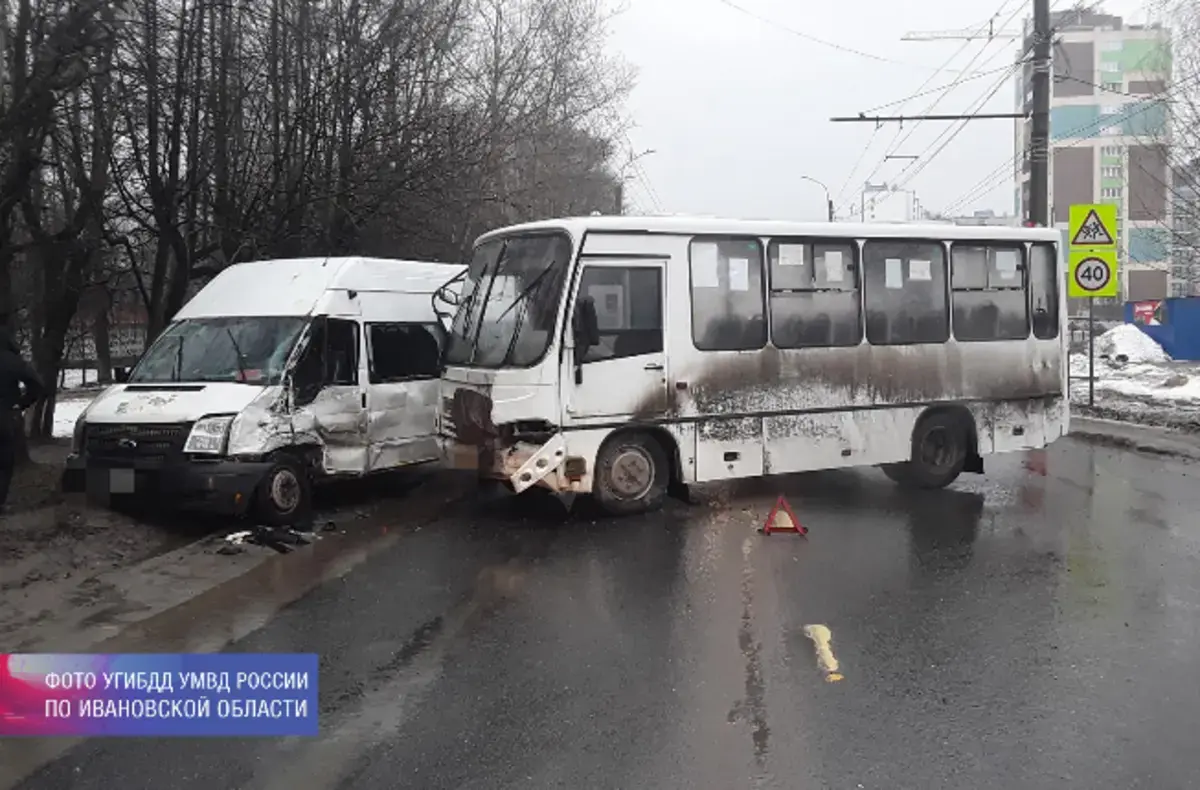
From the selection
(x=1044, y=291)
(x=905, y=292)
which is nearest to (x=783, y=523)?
(x=905, y=292)

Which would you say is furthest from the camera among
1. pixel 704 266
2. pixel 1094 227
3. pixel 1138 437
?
pixel 1094 227

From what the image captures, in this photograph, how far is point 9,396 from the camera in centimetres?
908

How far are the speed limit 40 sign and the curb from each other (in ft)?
8.13

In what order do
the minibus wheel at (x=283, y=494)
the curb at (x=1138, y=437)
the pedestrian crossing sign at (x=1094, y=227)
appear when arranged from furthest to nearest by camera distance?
the pedestrian crossing sign at (x=1094, y=227)
the curb at (x=1138, y=437)
the minibus wheel at (x=283, y=494)

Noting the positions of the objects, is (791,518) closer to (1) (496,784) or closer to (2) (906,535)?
(2) (906,535)

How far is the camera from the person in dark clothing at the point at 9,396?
901 cm

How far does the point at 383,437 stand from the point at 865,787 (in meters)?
7.98

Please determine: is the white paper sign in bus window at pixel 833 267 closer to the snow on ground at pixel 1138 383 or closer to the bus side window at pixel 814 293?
the bus side window at pixel 814 293

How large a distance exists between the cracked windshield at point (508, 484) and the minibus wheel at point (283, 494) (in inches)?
2.4

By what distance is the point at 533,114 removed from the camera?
87.0 ft

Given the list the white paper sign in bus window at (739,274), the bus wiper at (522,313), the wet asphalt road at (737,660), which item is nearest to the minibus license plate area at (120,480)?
the wet asphalt road at (737,660)

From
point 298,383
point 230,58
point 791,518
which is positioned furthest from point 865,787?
point 230,58

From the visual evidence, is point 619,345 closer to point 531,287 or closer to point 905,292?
point 531,287

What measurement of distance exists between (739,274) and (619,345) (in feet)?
5.44
